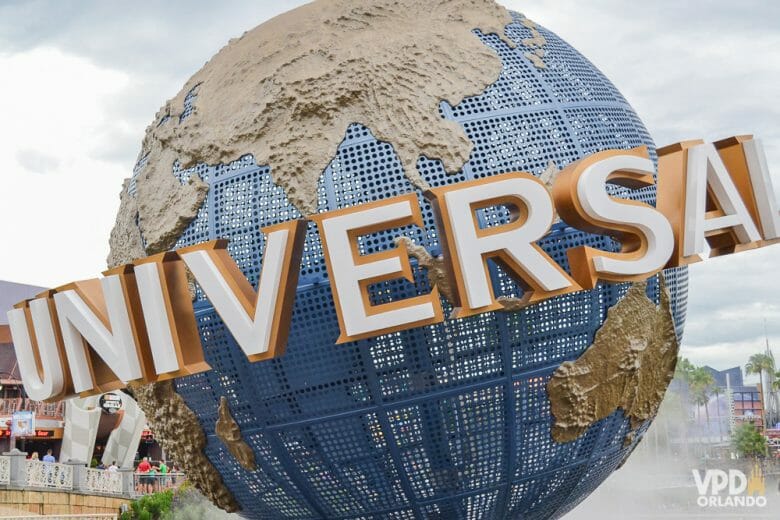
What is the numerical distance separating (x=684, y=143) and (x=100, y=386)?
3940 millimetres

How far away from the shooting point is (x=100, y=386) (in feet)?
22.4

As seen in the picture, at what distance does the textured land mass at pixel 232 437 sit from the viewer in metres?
6.78

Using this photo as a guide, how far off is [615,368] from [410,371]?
1.40 metres

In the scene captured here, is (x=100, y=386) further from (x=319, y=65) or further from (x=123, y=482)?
(x=123, y=482)

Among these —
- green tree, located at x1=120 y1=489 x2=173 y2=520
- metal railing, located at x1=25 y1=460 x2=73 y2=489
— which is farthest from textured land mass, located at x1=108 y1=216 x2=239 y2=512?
metal railing, located at x1=25 y1=460 x2=73 y2=489

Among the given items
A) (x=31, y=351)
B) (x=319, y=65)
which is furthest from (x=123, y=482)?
(x=319, y=65)

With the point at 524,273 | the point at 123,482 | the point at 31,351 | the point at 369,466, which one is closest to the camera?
the point at 524,273

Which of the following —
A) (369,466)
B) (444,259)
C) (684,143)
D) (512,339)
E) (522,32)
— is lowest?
(369,466)

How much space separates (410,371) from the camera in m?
6.33

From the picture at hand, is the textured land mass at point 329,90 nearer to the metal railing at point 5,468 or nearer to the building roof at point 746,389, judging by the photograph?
the metal railing at point 5,468

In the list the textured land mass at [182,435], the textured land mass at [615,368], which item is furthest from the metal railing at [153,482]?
the textured land mass at [615,368]

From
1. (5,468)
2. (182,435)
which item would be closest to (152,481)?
(5,468)

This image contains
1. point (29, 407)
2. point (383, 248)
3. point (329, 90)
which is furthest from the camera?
point (29, 407)

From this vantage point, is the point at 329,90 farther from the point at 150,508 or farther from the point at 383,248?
the point at 150,508
